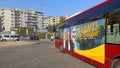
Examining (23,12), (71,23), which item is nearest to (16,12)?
(23,12)

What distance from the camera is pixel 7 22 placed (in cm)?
18150

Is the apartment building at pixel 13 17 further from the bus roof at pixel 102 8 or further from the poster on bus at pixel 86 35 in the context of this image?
the bus roof at pixel 102 8

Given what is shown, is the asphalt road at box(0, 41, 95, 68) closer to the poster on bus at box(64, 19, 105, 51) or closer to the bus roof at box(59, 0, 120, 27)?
the poster on bus at box(64, 19, 105, 51)

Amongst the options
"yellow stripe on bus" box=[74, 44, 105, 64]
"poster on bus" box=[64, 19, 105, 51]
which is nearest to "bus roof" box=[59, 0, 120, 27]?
"poster on bus" box=[64, 19, 105, 51]

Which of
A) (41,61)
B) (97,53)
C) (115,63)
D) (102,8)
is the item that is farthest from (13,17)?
(115,63)

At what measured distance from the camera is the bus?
974 cm

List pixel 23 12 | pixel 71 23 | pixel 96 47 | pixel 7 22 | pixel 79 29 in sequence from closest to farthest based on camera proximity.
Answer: pixel 96 47 < pixel 79 29 < pixel 71 23 < pixel 7 22 < pixel 23 12

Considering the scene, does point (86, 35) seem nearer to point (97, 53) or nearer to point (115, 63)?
point (97, 53)

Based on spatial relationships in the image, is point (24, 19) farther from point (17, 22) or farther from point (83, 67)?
point (83, 67)

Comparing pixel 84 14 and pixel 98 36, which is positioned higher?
pixel 84 14

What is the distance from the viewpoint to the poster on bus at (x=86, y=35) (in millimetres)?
11547

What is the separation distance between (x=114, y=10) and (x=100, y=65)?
8.55 ft

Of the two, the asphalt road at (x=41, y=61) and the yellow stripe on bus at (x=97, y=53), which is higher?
the yellow stripe on bus at (x=97, y=53)

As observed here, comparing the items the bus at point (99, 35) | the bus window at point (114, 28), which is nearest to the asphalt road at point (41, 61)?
the bus at point (99, 35)
